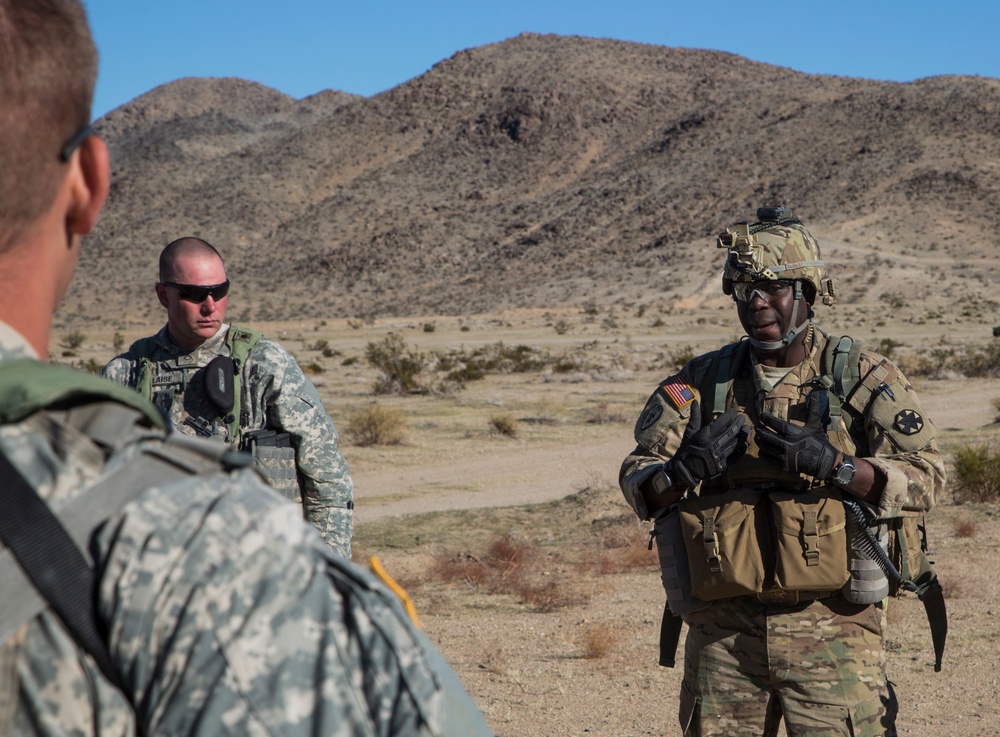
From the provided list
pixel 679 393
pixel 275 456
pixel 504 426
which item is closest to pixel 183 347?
pixel 275 456

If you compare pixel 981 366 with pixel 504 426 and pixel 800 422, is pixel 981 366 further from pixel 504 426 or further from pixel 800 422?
pixel 800 422

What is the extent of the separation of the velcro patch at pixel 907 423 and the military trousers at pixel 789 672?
0.58 meters

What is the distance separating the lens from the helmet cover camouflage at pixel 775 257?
12.2 ft

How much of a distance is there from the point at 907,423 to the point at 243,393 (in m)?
2.27

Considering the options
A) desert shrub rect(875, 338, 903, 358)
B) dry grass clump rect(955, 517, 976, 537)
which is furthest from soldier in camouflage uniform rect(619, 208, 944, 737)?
desert shrub rect(875, 338, 903, 358)

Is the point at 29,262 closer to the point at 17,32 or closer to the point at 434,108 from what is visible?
the point at 17,32

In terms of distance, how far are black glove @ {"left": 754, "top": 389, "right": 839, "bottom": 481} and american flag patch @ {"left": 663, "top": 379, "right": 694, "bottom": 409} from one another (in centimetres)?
32

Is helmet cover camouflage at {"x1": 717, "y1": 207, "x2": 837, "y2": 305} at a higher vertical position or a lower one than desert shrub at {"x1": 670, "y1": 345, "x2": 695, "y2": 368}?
higher

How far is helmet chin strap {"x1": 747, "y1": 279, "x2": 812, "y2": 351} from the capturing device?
3627 millimetres

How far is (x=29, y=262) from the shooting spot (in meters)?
1.07

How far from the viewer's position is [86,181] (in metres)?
1.10

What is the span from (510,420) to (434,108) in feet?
271

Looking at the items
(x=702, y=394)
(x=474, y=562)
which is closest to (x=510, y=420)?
(x=474, y=562)

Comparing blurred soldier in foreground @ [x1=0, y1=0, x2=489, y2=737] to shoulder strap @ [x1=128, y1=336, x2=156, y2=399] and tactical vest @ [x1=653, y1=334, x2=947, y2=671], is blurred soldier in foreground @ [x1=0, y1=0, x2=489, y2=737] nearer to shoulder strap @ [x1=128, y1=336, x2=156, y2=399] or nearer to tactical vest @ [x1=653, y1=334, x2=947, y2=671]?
tactical vest @ [x1=653, y1=334, x2=947, y2=671]
